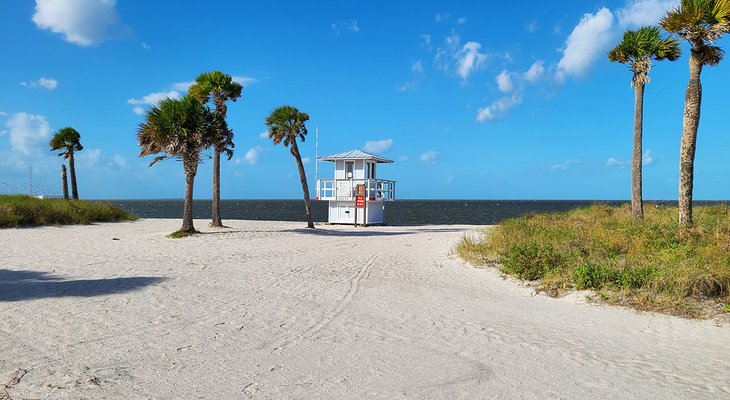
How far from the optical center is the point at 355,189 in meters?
31.5

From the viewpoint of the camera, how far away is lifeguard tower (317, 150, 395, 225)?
31.5 m

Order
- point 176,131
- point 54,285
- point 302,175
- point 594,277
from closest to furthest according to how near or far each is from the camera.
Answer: point 54,285 < point 594,277 < point 176,131 < point 302,175

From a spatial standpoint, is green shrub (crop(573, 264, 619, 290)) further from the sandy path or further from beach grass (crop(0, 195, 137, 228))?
beach grass (crop(0, 195, 137, 228))

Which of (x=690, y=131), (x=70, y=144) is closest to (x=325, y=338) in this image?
(x=690, y=131)

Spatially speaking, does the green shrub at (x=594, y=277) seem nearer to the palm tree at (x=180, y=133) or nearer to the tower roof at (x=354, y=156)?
the palm tree at (x=180, y=133)

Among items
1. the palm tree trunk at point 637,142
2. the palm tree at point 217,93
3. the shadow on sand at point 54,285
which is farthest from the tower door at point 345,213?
the shadow on sand at point 54,285

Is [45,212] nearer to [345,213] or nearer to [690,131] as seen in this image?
[345,213]

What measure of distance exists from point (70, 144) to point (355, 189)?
70.4 ft

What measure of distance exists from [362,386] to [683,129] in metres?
15.2

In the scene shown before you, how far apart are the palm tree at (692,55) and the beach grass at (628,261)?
61.4 inches

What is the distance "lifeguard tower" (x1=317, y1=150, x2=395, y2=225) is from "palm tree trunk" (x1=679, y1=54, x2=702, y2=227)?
18649 millimetres

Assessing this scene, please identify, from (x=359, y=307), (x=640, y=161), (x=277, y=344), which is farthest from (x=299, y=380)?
(x=640, y=161)

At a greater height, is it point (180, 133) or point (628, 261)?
point (180, 133)

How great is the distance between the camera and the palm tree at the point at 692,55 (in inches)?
555
